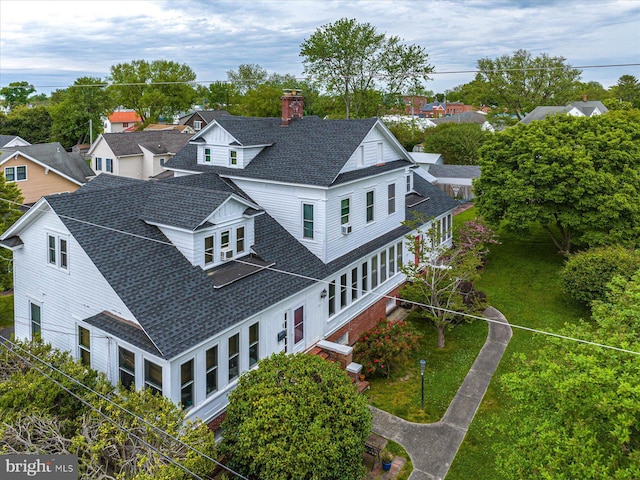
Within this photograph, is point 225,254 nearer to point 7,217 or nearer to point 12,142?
point 7,217

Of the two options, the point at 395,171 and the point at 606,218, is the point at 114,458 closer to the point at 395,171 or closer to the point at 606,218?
the point at 395,171

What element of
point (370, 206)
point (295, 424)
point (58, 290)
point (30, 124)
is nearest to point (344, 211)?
point (370, 206)

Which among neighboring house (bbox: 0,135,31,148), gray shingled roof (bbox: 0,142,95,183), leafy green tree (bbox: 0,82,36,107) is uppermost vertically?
leafy green tree (bbox: 0,82,36,107)

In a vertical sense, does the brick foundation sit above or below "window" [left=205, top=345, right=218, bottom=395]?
below

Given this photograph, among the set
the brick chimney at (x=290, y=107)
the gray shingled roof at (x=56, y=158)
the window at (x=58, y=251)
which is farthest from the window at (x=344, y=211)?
the gray shingled roof at (x=56, y=158)

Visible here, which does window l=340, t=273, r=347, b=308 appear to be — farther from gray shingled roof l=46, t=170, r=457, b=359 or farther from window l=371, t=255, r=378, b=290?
window l=371, t=255, r=378, b=290

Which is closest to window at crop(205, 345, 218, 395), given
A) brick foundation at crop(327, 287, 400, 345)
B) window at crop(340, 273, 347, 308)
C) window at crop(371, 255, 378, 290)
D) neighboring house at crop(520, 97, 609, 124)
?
brick foundation at crop(327, 287, 400, 345)

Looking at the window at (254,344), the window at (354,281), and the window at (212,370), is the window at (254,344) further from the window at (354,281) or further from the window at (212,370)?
the window at (354,281)
